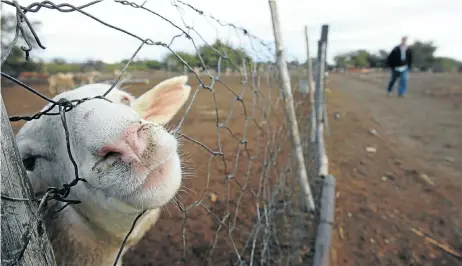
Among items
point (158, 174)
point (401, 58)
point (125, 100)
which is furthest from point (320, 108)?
point (401, 58)

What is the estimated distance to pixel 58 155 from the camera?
160 cm

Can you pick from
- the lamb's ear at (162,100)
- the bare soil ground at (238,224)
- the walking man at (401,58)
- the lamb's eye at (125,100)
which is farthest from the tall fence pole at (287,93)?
the walking man at (401,58)

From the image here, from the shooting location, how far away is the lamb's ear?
6.31ft

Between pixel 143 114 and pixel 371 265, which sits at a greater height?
pixel 143 114

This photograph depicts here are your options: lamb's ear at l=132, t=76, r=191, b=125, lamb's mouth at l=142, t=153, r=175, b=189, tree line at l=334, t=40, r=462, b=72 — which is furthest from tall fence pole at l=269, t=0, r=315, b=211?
tree line at l=334, t=40, r=462, b=72

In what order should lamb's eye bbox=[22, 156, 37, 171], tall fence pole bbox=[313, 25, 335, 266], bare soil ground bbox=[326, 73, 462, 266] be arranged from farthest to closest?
bare soil ground bbox=[326, 73, 462, 266], tall fence pole bbox=[313, 25, 335, 266], lamb's eye bbox=[22, 156, 37, 171]

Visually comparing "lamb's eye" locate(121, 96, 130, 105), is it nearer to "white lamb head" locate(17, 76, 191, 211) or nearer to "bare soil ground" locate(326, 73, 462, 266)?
"white lamb head" locate(17, 76, 191, 211)

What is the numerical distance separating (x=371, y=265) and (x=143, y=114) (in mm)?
2015

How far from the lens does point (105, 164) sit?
1.06 metres

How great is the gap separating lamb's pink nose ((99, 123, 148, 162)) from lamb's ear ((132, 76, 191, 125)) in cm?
86

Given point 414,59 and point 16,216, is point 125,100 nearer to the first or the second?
point 16,216

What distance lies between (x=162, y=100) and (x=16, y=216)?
52.1 inches

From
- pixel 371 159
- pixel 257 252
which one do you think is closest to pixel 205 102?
pixel 371 159

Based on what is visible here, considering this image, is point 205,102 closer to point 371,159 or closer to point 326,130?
point 326,130
